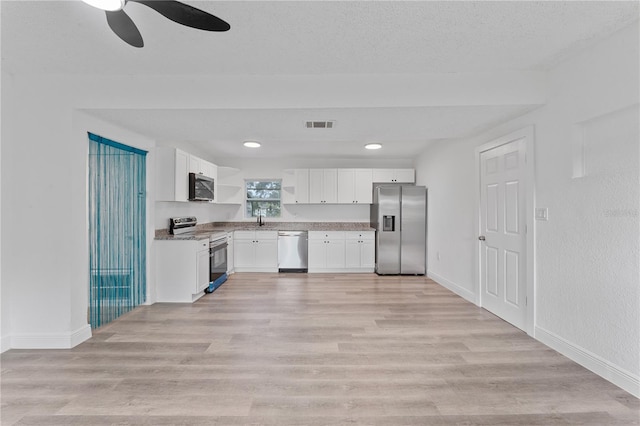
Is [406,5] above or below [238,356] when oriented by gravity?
above

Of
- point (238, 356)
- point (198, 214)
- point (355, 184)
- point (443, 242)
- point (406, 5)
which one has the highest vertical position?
point (406, 5)

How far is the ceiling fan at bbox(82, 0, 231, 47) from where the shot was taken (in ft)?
4.77

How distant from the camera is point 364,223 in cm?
689

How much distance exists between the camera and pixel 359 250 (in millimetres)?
6227

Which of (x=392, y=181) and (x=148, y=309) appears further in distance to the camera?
(x=392, y=181)

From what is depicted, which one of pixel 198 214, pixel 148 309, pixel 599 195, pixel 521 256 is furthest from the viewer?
pixel 198 214

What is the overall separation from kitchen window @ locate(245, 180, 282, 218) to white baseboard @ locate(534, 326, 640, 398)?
17.0 ft

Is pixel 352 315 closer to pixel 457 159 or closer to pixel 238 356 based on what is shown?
pixel 238 356

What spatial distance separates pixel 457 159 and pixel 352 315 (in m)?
2.80

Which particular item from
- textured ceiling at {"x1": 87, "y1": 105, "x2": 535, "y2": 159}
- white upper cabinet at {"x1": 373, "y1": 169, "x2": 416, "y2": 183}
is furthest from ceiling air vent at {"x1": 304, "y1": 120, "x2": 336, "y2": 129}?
white upper cabinet at {"x1": 373, "y1": 169, "x2": 416, "y2": 183}

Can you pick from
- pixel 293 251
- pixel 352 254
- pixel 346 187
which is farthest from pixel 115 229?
pixel 346 187

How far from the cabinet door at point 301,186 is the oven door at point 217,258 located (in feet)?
5.76

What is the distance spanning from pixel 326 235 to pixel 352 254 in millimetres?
645

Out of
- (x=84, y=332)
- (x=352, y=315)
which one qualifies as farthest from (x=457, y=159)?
(x=84, y=332)
